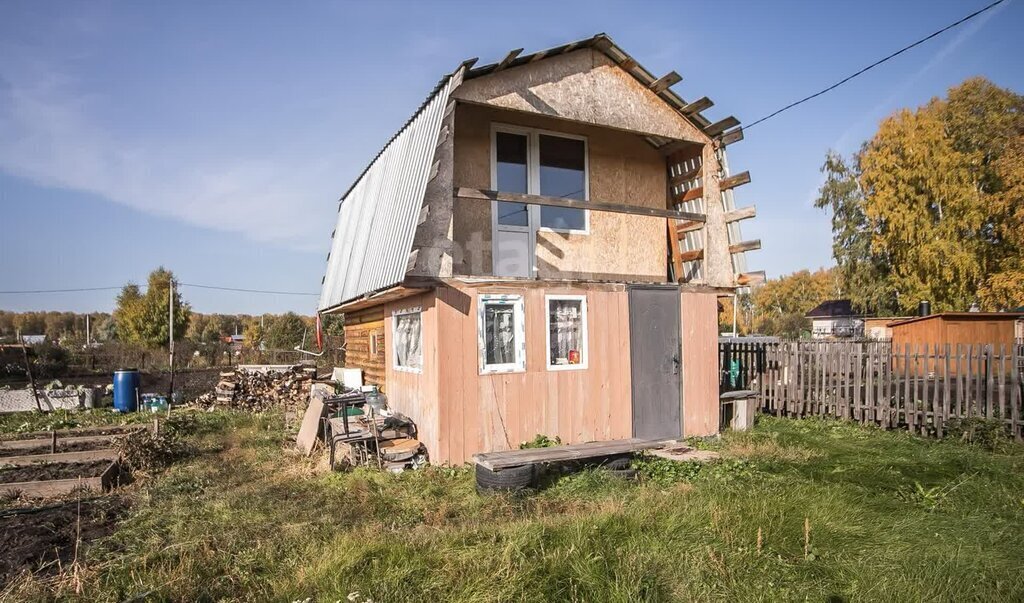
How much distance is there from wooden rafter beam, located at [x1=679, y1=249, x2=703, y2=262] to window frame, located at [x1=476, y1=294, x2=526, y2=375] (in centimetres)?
390

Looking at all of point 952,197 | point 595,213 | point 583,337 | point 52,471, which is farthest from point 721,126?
point 952,197

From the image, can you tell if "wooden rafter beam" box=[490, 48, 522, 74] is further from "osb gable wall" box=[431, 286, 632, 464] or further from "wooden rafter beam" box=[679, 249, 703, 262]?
"wooden rafter beam" box=[679, 249, 703, 262]

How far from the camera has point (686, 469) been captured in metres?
7.16

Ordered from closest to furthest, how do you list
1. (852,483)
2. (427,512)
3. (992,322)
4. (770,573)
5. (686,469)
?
(770,573) → (427,512) → (852,483) → (686,469) → (992,322)

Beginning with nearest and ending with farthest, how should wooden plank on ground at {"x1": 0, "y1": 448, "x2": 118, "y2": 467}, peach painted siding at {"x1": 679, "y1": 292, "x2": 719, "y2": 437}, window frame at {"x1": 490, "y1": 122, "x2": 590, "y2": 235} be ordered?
wooden plank on ground at {"x1": 0, "y1": 448, "x2": 118, "y2": 467} → window frame at {"x1": 490, "y1": 122, "x2": 590, "y2": 235} → peach painted siding at {"x1": 679, "y1": 292, "x2": 719, "y2": 437}

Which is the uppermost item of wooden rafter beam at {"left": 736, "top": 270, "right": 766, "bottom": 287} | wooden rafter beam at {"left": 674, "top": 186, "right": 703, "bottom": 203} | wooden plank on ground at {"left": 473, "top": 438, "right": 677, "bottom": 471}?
wooden rafter beam at {"left": 674, "top": 186, "right": 703, "bottom": 203}

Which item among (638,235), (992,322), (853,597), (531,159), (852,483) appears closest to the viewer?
(853,597)

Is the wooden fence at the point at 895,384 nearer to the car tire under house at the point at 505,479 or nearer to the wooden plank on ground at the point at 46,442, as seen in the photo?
the car tire under house at the point at 505,479

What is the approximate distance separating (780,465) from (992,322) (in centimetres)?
1138

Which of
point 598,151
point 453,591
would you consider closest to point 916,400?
point 598,151

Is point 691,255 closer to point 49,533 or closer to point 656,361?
point 656,361

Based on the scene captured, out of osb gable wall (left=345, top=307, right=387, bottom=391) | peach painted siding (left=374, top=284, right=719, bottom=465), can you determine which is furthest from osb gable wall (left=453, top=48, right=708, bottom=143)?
osb gable wall (left=345, top=307, right=387, bottom=391)

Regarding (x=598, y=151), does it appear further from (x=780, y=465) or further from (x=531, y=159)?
(x=780, y=465)

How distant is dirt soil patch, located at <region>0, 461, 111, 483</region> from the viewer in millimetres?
7480
